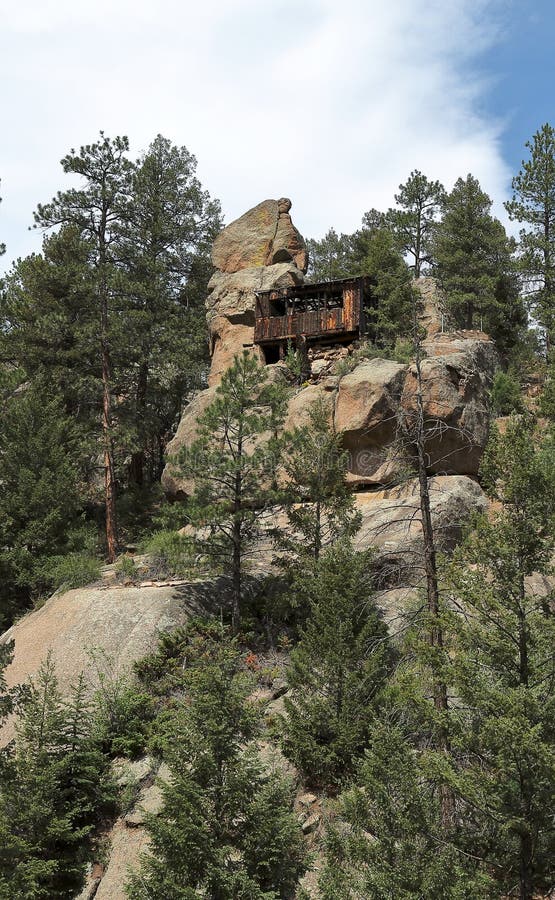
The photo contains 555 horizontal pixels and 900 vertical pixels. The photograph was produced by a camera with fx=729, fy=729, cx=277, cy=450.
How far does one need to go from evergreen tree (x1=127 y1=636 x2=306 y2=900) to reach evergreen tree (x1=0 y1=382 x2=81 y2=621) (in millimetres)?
12114

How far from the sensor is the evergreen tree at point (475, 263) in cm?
3203

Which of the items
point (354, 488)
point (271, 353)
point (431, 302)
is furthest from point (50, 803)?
point (431, 302)

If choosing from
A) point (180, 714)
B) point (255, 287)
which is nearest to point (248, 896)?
point (180, 714)

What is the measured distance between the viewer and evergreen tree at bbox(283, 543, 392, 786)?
13.2m

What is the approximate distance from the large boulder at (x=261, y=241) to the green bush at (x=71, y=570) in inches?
705

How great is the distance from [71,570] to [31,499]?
3477 mm

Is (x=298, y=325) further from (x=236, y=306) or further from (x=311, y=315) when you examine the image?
Result: (x=236, y=306)

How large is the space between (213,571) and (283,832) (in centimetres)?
882

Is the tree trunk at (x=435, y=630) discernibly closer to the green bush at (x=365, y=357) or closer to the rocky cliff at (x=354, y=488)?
the rocky cliff at (x=354, y=488)

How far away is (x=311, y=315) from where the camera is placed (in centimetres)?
2980

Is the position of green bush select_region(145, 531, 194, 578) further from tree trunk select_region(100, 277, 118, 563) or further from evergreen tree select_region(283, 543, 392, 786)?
evergreen tree select_region(283, 543, 392, 786)

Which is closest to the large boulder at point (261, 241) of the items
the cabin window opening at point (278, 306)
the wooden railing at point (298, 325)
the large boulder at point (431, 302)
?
the cabin window opening at point (278, 306)

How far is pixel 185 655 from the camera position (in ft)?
55.7

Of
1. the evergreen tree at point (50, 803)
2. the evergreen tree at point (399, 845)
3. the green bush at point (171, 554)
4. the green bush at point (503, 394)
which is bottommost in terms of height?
the evergreen tree at point (50, 803)
